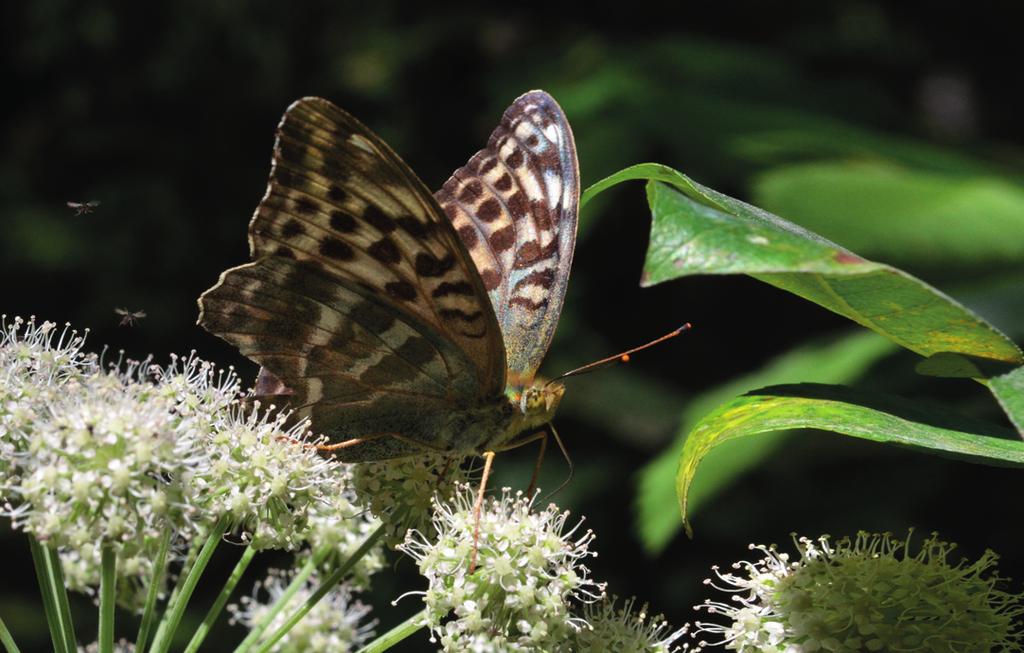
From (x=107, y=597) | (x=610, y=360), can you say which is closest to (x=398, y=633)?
(x=107, y=597)

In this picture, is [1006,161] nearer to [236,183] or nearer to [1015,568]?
[1015,568]

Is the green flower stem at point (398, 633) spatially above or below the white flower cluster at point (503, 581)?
below

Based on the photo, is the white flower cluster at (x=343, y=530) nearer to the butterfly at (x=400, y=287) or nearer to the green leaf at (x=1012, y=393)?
the butterfly at (x=400, y=287)

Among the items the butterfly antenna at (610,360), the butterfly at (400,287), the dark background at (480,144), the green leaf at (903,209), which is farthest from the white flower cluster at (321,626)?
the dark background at (480,144)

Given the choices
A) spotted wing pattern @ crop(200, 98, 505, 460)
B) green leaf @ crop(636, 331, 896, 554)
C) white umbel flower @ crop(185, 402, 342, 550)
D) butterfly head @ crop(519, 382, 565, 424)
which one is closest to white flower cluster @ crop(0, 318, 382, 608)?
white umbel flower @ crop(185, 402, 342, 550)

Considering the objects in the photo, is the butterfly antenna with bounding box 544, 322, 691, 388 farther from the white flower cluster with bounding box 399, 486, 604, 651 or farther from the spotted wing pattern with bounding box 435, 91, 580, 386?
the white flower cluster with bounding box 399, 486, 604, 651

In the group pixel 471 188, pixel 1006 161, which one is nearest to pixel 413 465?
pixel 471 188

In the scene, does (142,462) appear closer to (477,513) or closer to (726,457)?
(477,513)
